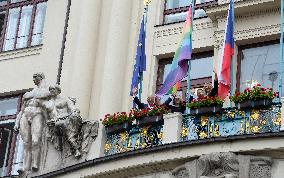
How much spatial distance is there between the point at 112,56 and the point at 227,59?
3.65m

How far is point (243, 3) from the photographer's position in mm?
24719

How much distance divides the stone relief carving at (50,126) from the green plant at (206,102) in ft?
7.33

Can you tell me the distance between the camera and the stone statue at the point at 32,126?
23516 millimetres

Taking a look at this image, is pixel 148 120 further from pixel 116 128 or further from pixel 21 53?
pixel 21 53

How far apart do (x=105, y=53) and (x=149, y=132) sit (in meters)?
4.50

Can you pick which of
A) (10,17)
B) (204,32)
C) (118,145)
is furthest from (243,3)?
(10,17)

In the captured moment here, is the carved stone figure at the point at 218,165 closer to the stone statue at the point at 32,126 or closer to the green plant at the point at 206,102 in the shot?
the green plant at the point at 206,102

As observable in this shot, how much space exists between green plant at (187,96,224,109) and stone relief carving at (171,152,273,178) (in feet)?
3.89

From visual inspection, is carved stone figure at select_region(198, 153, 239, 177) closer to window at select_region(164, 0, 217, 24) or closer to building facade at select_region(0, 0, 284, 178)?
building facade at select_region(0, 0, 284, 178)

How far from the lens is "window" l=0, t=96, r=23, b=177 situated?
26.4 m

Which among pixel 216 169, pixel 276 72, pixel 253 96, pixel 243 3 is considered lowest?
pixel 216 169

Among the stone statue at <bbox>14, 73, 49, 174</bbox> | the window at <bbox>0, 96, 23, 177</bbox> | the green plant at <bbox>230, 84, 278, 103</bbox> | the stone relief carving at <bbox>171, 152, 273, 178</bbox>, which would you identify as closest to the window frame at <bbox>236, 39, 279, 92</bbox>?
the green plant at <bbox>230, 84, 278, 103</bbox>

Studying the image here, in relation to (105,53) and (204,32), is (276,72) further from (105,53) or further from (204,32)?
(105,53)

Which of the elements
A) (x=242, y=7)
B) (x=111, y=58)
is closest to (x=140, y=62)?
(x=111, y=58)
